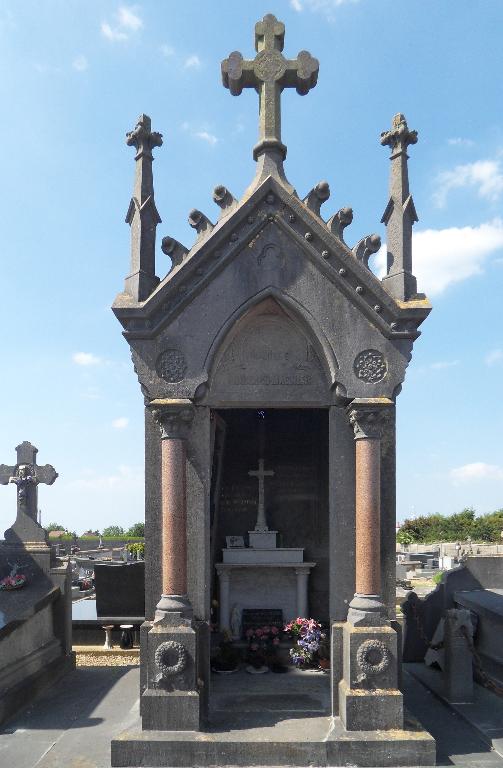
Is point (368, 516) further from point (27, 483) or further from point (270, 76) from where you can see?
point (27, 483)

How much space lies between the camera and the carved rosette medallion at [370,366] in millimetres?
6812

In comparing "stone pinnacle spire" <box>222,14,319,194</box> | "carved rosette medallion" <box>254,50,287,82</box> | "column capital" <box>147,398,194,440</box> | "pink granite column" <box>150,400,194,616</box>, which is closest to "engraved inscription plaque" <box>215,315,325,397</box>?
"column capital" <box>147,398,194,440</box>

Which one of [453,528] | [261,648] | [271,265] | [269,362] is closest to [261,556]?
[261,648]

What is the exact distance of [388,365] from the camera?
6.82m

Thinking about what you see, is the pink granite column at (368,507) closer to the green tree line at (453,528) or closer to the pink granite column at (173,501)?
the pink granite column at (173,501)

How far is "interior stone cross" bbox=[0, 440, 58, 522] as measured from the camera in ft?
32.2

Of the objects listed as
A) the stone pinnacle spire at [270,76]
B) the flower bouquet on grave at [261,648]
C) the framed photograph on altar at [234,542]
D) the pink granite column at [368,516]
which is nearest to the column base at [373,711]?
the pink granite column at [368,516]

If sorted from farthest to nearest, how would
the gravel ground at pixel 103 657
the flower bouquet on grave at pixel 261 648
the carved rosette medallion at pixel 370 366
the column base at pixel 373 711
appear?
the gravel ground at pixel 103 657
the flower bouquet on grave at pixel 261 648
the carved rosette medallion at pixel 370 366
the column base at pixel 373 711

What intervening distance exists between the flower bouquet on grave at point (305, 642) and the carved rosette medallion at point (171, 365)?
13.3ft

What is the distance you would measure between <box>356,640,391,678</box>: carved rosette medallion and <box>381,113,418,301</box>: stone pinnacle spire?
395 cm

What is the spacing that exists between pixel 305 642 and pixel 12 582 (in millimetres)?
4606

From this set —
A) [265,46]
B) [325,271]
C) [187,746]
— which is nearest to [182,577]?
[187,746]

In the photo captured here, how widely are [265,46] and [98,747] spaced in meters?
8.30

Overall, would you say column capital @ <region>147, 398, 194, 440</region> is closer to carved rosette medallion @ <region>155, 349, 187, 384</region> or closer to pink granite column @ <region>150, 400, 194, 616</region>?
pink granite column @ <region>150, 400, 194, 616</region>
